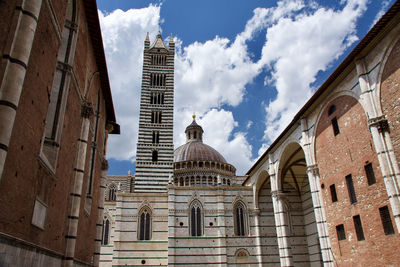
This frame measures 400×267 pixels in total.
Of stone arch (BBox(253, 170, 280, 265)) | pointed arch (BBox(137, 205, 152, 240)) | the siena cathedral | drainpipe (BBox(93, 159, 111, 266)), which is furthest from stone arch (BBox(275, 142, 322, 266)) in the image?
drainpipe (BBox(93, 159, 111, 266))

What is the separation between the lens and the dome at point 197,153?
41281 mm

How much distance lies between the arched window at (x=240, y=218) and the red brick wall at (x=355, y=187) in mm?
11458

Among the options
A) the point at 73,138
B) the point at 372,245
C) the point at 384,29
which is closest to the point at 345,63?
the point at 384,29

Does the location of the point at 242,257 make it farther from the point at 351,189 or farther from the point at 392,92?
the point at 392,92

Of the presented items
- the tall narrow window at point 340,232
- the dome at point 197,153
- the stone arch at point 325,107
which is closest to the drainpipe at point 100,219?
the stone arch at point 325,107

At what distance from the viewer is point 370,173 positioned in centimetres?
1324

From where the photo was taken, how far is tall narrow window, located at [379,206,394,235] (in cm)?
1205

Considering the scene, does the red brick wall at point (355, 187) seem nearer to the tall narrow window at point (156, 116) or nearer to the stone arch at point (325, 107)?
the stone arch at point (325, 107)

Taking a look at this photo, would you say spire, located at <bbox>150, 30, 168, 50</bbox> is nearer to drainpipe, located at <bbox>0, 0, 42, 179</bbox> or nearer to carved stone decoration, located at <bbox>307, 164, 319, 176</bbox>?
carved stone decoration, located at <bbox>307, 164, 319, 176</bbox>

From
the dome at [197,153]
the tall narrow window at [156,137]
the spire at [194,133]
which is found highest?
the spire at [194,133]

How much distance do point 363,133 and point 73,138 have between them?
11.5 metres

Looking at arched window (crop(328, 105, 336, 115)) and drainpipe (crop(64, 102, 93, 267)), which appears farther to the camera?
arched window (crop(328, 105, 336, 115))

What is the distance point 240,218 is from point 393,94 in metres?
17.7

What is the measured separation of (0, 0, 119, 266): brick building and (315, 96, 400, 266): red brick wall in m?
11.2
